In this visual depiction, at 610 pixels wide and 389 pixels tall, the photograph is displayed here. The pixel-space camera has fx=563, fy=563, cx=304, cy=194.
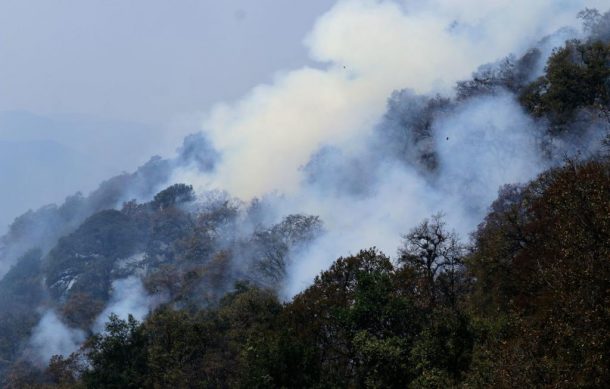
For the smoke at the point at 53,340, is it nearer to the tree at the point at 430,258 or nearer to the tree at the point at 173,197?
the tree at the point at 173,197

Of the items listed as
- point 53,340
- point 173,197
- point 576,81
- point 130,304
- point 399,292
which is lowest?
point 399,292

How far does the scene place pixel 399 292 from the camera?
1183 inches

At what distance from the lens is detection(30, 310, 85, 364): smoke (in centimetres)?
7419

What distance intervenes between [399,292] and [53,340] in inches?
2457

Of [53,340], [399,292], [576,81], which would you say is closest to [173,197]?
[53,340]

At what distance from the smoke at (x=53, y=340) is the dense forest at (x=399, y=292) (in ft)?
0.71

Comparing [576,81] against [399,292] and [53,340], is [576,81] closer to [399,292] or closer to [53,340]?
[399,292]

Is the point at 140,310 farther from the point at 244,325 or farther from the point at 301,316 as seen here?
the point at 301,316

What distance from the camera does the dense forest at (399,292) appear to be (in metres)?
18.7

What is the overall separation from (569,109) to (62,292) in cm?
8462

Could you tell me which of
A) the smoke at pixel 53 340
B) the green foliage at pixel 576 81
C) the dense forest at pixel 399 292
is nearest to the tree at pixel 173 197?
the dense forest at pixel 399 292

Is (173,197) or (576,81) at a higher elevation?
(173,197)

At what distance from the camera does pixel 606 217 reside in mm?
18438

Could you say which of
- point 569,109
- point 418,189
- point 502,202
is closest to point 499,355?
point 502,202
